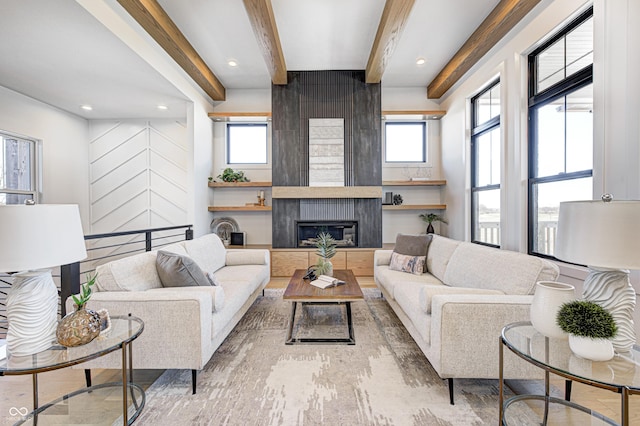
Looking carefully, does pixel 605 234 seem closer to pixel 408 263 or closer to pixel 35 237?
pixel 408 263

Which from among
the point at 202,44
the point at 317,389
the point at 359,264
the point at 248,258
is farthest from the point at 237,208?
the point at 317,389

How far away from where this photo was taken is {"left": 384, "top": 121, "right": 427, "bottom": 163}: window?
5484 millimetres

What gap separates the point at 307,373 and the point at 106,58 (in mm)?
3676

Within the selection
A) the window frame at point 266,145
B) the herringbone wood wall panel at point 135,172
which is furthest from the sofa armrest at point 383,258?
the herringbone wood wall panel at point 135,172

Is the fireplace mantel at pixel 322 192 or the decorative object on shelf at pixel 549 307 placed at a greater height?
the fireplace mantel at pixel 322 192

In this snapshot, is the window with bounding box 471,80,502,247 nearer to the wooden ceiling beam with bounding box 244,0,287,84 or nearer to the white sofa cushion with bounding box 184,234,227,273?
the wooden ceiling beam with bounding box 244,0,287,84

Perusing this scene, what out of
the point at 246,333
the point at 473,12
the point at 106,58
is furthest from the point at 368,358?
the point at 106,58

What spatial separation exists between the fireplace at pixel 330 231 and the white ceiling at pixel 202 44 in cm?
248

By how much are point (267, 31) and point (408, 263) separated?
→ 2.94 metres

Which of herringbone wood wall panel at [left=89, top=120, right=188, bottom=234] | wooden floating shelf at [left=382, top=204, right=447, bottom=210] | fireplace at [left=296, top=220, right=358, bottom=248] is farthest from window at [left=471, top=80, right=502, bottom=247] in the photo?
herringbone wood wall panel at [left=89, top=120, right=188, bottom=234]

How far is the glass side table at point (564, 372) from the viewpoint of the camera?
3.57 ft

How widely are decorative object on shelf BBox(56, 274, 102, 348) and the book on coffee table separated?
174 cm

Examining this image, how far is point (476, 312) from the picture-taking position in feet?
5.69

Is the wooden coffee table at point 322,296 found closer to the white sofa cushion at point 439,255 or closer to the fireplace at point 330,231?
the white sofa cushion at point 439,255
